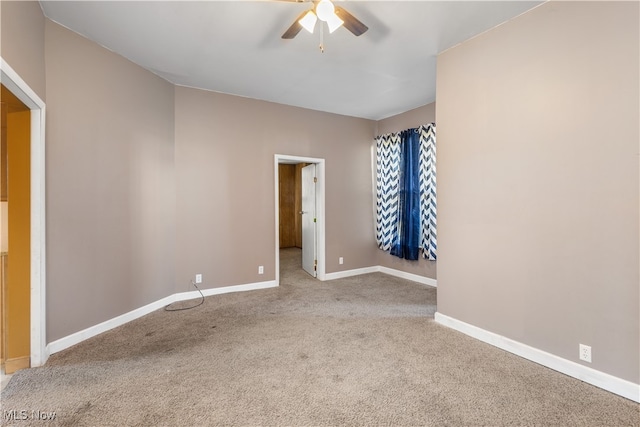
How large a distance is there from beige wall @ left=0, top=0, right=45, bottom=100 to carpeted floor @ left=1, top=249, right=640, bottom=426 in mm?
2116

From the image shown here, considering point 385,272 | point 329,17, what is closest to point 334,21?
point 329,17

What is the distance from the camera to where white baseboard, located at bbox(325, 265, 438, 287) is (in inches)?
171

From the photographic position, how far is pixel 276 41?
2619 millimetres

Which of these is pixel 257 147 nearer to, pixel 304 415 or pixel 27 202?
pixel 27 202

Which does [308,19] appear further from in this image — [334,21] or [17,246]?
[17,246]

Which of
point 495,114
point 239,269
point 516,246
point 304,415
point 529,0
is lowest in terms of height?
point 304,415

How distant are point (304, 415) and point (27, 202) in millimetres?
2480

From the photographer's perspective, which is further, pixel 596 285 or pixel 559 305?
pixel 559 305

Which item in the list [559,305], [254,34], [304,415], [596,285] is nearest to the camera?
[304,415]

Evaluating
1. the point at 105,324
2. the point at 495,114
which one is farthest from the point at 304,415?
the point at 495,114

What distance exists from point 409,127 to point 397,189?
997 mm

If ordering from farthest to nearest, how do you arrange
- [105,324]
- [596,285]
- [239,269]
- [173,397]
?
[239,269] < [105,324] < [596,285] < [173,397]

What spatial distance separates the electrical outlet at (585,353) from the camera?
76.7 inches

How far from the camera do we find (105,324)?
108 inches
